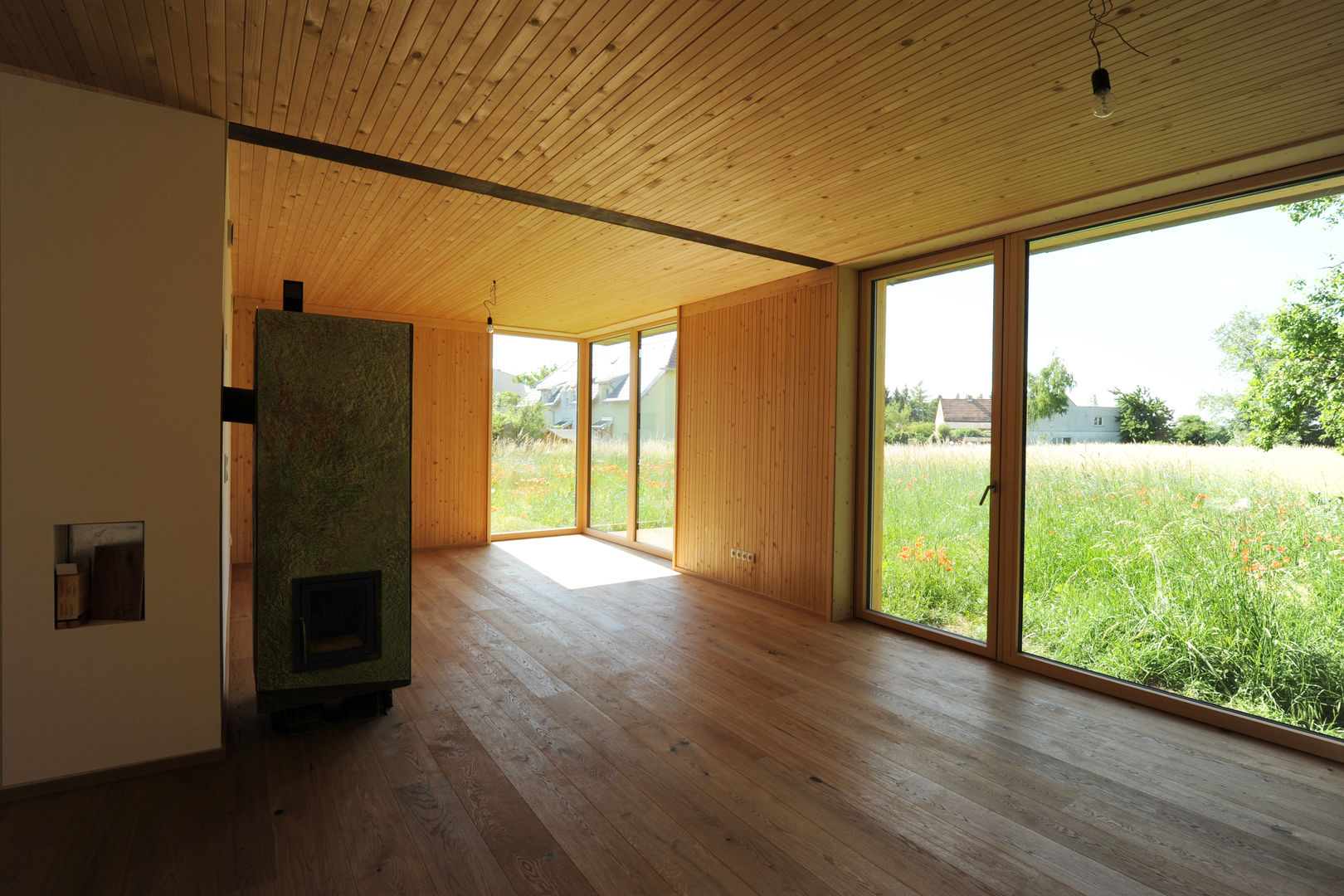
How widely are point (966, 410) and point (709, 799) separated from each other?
3.09m

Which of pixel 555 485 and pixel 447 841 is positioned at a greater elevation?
pixel 555 485

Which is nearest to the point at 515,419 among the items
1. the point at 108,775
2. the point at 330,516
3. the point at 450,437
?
the point at 450,437

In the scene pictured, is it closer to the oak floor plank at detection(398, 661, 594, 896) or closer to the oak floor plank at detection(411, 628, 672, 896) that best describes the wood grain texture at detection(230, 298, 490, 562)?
the oak floor plank at detection(411, 628, 672, 896)

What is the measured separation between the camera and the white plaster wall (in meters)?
2.37

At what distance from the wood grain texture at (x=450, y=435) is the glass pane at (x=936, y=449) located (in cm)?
478

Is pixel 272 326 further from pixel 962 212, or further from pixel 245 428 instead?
pixel 245 428

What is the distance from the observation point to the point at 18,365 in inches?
93.5

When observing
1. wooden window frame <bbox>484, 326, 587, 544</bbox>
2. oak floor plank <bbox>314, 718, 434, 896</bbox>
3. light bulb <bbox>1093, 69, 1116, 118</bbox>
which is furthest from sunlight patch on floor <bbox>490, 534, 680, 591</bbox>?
light bulb <bbox>1093, 69, 1116, 118</bbox>

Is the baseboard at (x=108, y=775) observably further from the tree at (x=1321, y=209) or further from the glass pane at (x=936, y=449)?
the tree at (x=1321, y=209)

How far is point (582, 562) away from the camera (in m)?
6.84

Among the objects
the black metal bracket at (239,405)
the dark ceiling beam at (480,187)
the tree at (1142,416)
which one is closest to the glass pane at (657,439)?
the dark ceiling beam at (480,187)

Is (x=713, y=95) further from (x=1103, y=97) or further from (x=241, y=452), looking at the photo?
(x=241, y=452)

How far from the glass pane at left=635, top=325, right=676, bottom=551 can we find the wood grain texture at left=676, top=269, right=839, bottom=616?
37 centimetres

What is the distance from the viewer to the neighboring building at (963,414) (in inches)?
167
